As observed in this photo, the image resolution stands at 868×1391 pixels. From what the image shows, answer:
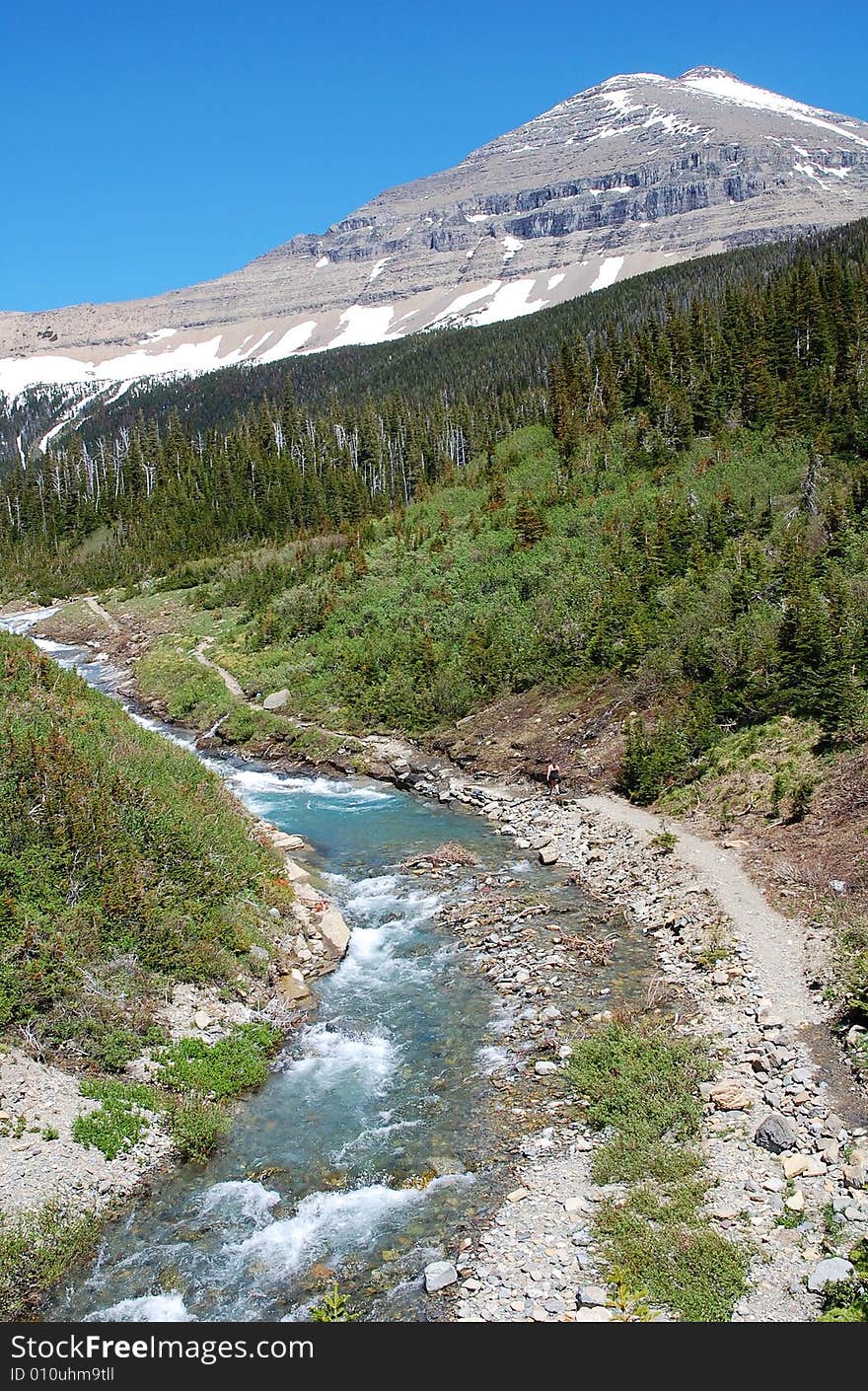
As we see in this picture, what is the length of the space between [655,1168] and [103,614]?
216 feet

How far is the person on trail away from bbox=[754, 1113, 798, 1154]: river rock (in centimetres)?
1600

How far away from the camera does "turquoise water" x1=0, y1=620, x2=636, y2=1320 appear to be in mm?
9516

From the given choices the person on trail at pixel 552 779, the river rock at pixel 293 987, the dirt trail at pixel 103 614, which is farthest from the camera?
the dirt trail at pixel 103 614

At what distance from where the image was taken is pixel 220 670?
44.7 meters

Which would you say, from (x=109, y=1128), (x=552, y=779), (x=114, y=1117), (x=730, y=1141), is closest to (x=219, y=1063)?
(x=114, y=1117)

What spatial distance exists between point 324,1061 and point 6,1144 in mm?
4704

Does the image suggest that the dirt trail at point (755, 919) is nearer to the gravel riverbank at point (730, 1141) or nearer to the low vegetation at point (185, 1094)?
the gravel riverbank at point (730, 1141)

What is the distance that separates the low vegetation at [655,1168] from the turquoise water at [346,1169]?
5.12 ft

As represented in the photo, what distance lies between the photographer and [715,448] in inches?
1831

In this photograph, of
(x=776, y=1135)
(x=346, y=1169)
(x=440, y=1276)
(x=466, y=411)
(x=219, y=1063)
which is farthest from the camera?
(x=466, y=411)

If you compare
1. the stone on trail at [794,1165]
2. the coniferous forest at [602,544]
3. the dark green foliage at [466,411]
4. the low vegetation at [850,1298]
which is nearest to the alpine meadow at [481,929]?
the low vegetation at [850,1298]

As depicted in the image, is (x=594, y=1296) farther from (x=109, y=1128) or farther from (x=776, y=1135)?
(x=109, y=1128)

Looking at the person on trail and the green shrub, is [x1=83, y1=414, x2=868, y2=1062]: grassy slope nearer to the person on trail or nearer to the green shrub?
the person on trail

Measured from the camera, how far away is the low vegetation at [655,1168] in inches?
343
